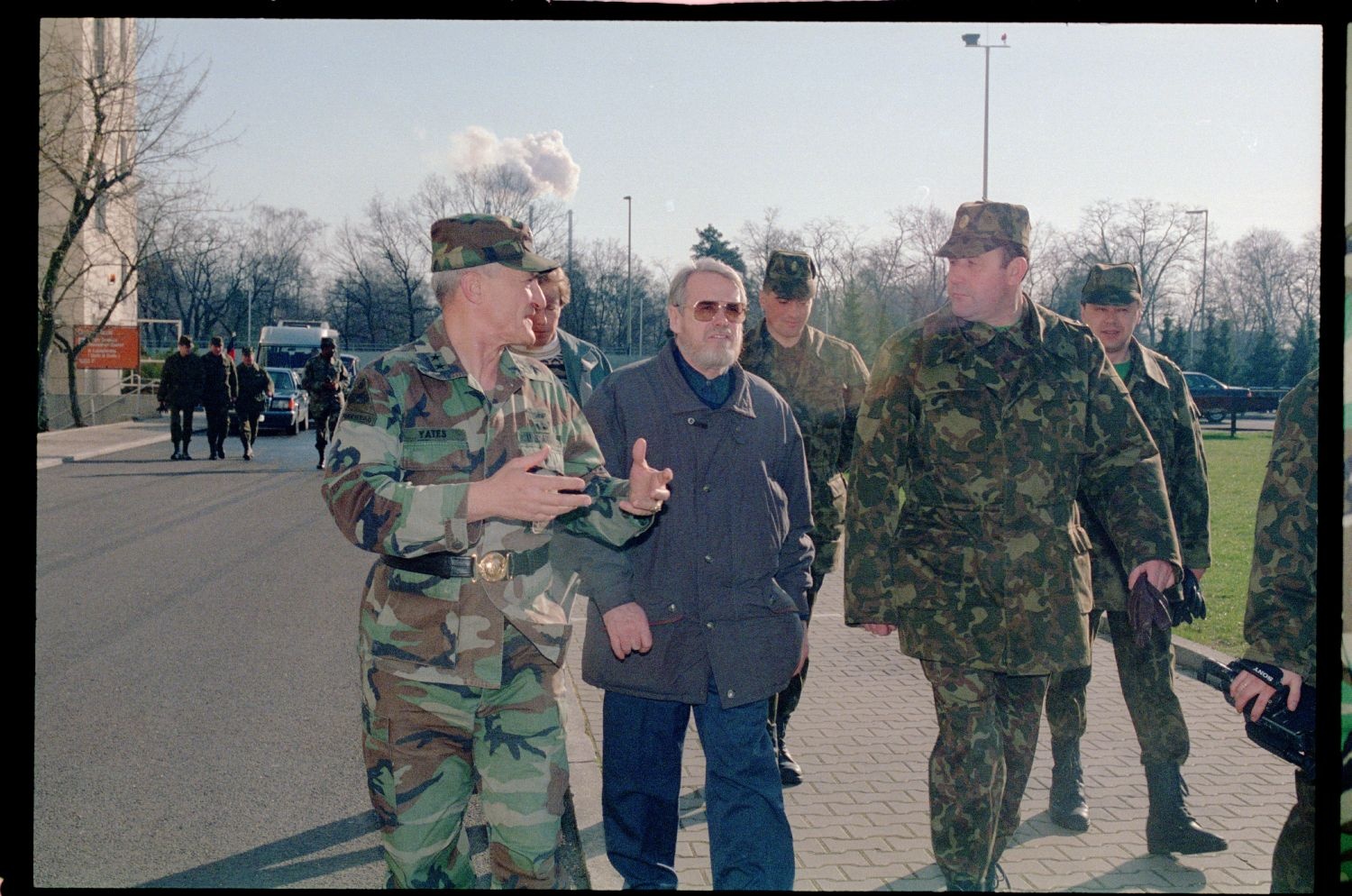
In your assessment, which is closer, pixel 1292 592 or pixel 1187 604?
pixel 1292 592

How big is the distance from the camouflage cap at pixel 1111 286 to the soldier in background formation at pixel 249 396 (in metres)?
17.9

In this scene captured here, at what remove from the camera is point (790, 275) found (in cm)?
505

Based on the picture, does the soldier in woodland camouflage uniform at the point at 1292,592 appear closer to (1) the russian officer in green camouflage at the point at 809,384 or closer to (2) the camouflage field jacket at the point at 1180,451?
(2) the camouflage field jacket at the point at 1180,451

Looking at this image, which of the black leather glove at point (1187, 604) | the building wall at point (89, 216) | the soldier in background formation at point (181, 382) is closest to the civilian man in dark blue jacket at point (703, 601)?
the black leather glove at point (1187, 604)

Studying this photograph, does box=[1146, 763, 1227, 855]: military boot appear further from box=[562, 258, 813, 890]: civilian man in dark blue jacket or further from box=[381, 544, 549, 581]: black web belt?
box=[381, 544, 549, 581]: black web belt

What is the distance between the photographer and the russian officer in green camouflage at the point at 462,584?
306cm

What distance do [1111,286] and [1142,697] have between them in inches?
61.9

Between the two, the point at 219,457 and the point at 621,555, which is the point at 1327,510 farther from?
the point at 219,457

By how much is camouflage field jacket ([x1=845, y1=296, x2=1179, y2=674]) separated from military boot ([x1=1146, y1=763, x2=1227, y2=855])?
2.73ft

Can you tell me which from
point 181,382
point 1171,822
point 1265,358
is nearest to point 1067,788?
point 1171,822

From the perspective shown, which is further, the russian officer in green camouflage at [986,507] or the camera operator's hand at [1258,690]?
the russian officer in green camouflage at [986,507]

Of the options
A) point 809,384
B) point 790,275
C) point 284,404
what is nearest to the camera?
point 790,275

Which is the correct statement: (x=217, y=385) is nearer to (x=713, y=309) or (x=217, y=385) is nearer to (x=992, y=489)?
(x=713, y=309)

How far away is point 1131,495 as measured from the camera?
403cm
